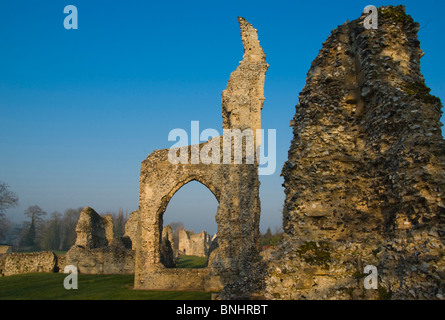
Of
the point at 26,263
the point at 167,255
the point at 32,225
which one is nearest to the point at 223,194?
the point at 167,255

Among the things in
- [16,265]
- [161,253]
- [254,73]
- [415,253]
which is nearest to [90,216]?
[16,265]

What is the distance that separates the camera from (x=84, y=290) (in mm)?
14703

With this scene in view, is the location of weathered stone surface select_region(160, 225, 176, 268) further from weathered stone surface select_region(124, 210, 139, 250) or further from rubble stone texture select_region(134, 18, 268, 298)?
weathered stone surface select_region(124, 210, 139, 250)

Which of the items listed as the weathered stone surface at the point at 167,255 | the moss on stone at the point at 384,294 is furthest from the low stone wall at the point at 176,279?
the moss on stone at the point at 384,294

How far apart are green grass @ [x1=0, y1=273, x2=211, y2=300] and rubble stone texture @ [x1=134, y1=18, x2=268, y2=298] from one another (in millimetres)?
1214

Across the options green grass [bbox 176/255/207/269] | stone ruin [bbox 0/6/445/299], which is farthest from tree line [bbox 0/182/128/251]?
stone ruin [bbox 0/6/445/299]

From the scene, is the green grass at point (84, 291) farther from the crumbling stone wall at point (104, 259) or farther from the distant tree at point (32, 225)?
the distant tree at point (32, 225)

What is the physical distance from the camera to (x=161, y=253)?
16.7m

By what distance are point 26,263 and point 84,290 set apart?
978 centimetres

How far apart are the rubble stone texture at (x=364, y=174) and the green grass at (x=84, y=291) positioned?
8373mm

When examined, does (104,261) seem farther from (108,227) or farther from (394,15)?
(394,15)

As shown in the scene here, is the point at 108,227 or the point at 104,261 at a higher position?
the point at 108,227

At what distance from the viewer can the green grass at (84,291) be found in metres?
12.9

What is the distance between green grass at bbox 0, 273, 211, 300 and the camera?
1292 cm
